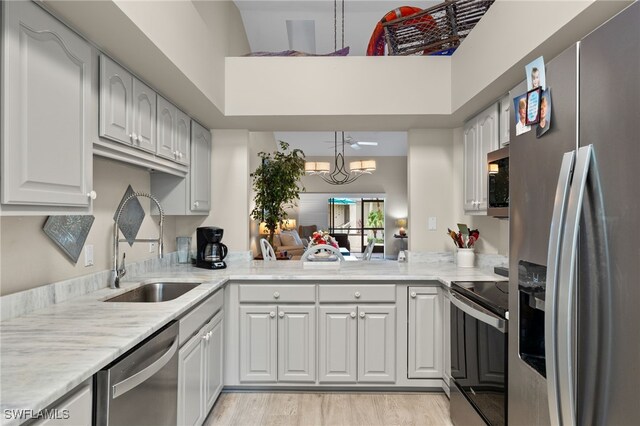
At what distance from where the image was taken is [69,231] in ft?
6.40

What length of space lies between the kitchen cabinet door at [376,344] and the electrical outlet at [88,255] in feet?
5.78

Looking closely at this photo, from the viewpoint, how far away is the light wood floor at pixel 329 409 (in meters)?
2.46

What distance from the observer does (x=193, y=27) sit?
2.29 metres

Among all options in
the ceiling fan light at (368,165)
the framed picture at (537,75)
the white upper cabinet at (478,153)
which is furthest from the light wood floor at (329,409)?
the ceiling fan light at (368,165)

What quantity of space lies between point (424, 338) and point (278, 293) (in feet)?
3.68

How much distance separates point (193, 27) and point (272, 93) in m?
0.81

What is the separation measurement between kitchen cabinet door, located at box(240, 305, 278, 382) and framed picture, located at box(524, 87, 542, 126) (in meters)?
2.08

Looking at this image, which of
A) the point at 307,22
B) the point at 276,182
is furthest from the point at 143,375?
the point at 307,22

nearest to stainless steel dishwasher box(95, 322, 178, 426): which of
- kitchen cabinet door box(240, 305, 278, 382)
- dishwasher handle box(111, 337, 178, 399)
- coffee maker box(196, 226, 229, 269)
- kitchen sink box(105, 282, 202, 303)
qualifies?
dishwasher handle box(111, 337, 178, 399)

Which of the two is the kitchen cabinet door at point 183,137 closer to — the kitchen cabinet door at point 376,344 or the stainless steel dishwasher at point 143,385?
the stainless steel dishwasher at point 143,385

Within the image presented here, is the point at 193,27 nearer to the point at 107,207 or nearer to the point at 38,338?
the point at 107,207

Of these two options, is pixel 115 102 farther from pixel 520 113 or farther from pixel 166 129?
pixel 520 113

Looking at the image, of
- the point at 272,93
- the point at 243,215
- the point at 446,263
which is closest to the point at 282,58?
the point at 272,93

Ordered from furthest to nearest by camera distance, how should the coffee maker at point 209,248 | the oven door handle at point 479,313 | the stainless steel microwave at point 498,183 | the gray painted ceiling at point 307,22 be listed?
the gray painted ceiling at point 307,22
the coffee maker at point 209,248
the stainless steel microwave at point 498,183
the oven door handle at point 479,313
